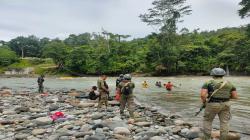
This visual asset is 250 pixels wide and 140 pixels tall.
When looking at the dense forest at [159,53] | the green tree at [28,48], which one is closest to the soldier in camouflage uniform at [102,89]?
the dense forest at [159,53]

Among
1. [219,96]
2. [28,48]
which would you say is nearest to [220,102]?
[219,96]

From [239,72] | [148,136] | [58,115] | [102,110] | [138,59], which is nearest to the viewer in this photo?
[148,136]

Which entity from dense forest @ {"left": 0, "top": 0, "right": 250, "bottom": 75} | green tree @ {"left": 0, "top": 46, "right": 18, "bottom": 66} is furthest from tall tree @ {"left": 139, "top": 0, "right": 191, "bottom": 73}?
green tree @ {"left": 0, "top": 46, "right": 18, "bottom": 66}

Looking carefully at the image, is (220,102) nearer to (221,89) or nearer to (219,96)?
(219,96)

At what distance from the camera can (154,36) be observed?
80562mm

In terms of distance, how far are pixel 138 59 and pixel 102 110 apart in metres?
65.9

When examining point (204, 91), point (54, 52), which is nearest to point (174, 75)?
point (54, 52)

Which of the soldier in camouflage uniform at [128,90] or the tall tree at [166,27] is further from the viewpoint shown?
the tall tree at [166,27]

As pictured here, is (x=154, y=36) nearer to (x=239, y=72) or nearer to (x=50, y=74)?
(x=239, y=72)

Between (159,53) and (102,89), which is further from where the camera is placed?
(159,53)

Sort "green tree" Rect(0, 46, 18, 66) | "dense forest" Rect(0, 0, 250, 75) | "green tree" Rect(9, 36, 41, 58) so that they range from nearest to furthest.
Answer: "dense forest" Rect(0, 0, 250, 75)
"green tree" Rect(0, 46, 18, 66)
"green tree" Rect(9, 36, 41, 58)

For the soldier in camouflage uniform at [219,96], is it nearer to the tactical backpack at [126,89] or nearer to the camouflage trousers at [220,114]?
the camouflage trousers at [220,114]

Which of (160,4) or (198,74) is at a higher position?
(160,4)

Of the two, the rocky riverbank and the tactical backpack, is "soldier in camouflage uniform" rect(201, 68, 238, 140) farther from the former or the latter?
the tactical backpack
